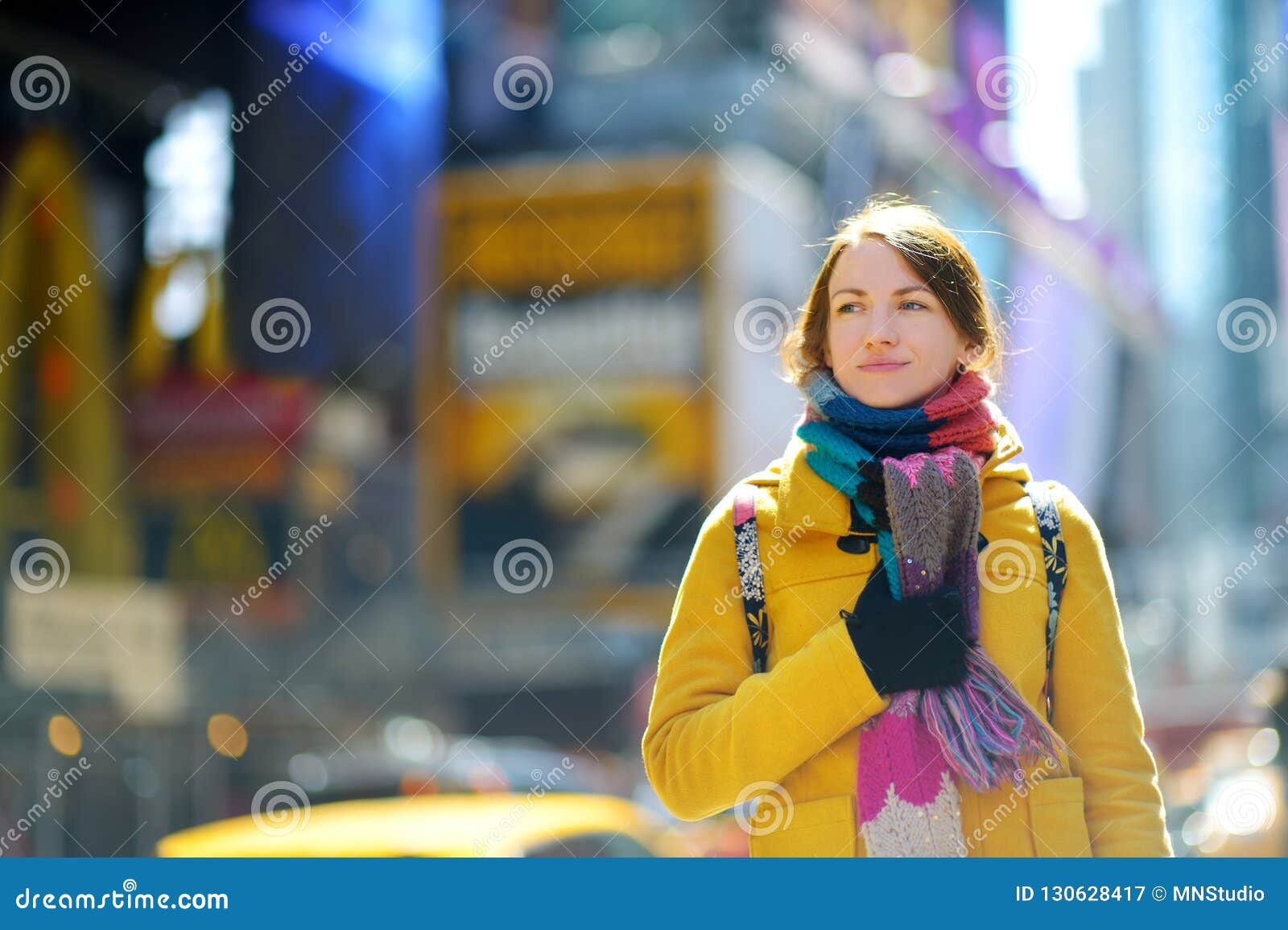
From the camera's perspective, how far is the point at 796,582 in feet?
7.80

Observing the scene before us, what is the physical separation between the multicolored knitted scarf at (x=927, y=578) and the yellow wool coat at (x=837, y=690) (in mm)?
31

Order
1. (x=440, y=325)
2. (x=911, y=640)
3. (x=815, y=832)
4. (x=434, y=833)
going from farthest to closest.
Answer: (x=440, y=325), (x=434, y=833), (x=815, y=832), (x=911, y=640)

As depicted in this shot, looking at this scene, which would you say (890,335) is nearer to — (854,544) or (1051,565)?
(854,544)

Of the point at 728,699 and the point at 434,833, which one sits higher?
the point at 434,833

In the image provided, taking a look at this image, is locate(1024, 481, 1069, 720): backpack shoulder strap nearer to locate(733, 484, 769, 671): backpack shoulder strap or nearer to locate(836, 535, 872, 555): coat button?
locate(836, 535, 872, 555): coat button

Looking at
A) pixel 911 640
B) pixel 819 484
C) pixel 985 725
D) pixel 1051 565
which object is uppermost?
pixel 819 484

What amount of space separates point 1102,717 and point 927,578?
0.36 meters

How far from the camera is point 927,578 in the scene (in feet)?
7.41

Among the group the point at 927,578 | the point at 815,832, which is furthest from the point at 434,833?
the point at 927,578

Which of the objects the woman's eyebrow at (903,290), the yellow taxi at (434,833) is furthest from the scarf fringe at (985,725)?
the yellow taxi at (434,833)

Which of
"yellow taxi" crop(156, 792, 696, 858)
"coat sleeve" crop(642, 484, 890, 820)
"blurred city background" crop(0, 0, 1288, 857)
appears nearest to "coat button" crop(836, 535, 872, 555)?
"coat sleeve" crop(642, 484, 890, 820)

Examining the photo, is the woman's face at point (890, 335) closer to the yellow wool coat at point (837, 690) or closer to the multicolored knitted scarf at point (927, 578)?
the multicolored knitted scarf at point (927, 578)

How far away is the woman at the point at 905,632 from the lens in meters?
2.26

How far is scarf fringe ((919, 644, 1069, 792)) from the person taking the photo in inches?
88.7
